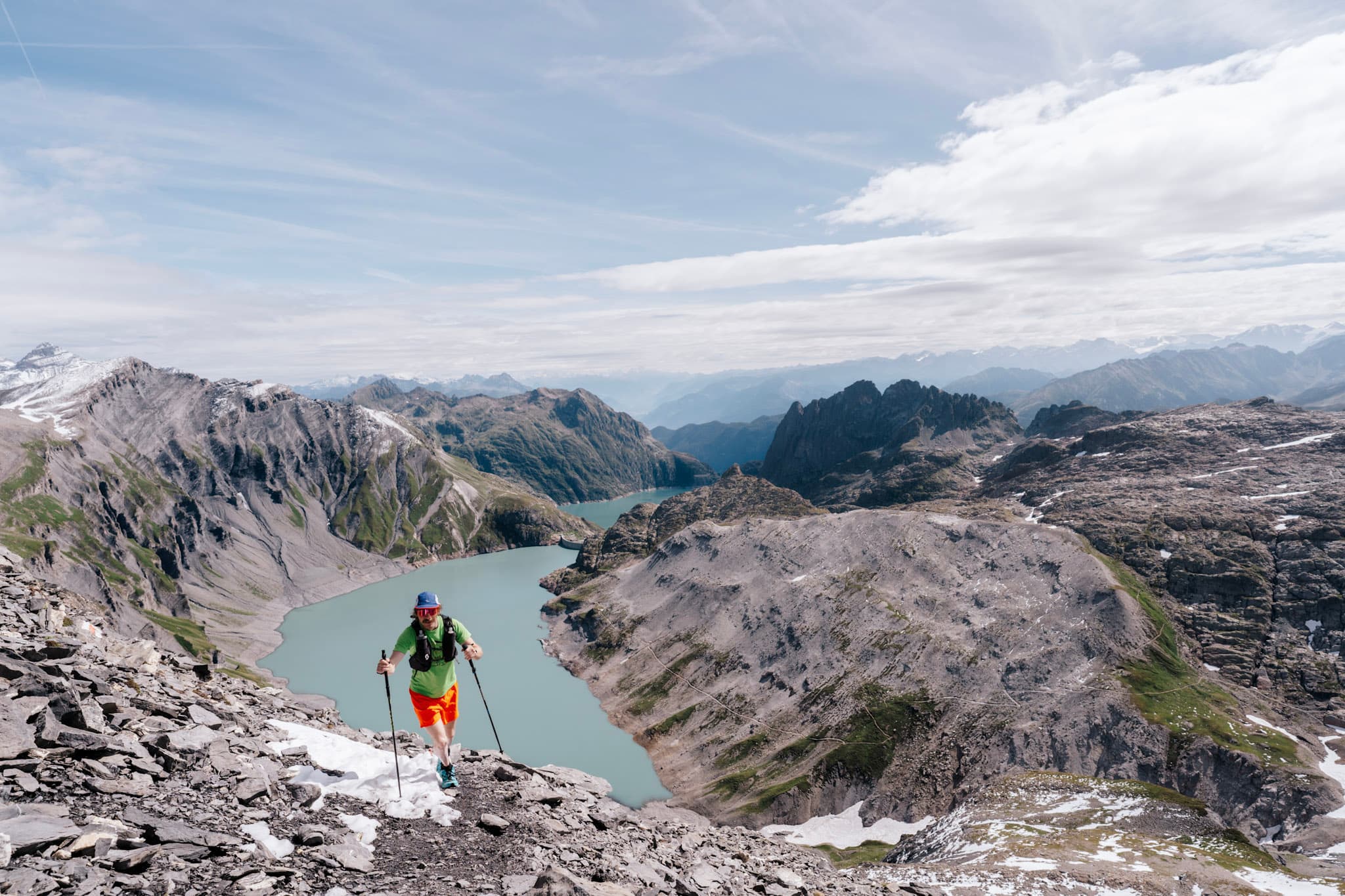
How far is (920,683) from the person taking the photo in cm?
10931

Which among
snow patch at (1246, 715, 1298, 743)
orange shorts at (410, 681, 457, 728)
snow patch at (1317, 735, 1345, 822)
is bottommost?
snow patch at (1317, 735, 1345, 822)

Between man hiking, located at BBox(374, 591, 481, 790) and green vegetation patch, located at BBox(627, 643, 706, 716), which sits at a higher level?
man hiking, located at BBox(374, 591, 481, 790)

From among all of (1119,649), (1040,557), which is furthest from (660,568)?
(1119,649)

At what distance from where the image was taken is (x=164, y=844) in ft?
47.4

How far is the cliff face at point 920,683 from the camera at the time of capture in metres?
90.5

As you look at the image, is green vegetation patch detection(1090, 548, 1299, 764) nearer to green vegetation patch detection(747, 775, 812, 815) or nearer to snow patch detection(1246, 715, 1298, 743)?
snow patch detection(1246, 715, 1298, 743)

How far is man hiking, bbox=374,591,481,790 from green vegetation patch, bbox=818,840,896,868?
233 ft

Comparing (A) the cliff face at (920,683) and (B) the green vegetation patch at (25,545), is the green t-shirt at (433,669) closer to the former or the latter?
(A) the cliff face at (920,683)

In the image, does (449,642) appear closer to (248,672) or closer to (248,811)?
(248,811)

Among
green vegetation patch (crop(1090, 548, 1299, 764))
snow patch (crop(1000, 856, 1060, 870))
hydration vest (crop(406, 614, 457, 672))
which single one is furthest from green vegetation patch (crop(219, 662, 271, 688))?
green vegetation patch (crop(1090, 548, 1299, 764))

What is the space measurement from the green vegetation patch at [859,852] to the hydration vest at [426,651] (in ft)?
237

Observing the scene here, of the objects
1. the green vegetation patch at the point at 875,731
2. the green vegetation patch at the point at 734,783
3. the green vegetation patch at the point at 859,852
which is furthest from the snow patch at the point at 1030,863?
the green vegetation patch at the point at 734,783

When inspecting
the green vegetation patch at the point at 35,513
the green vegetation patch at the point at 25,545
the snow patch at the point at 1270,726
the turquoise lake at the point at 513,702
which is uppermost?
the green vegetation patch at the point at 35,513

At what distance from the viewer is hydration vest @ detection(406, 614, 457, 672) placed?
1988 centimetres
